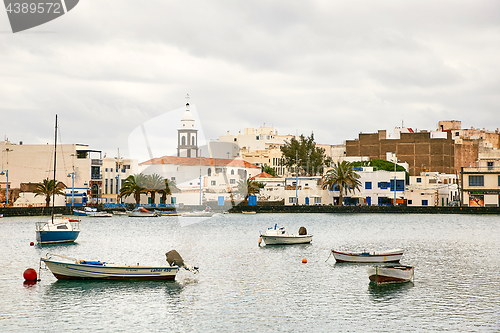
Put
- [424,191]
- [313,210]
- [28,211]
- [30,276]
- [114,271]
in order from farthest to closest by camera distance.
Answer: [424,191]
[313,210]
[28,211]
[30,276]
[114,271]

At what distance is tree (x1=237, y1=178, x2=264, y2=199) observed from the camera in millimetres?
131500

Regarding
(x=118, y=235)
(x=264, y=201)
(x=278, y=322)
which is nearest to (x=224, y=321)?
(x=278, y=322)

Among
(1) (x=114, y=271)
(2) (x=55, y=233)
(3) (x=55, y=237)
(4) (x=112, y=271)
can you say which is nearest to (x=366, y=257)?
(1) (x=114, y=271)

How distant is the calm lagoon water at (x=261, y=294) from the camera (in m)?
29.1

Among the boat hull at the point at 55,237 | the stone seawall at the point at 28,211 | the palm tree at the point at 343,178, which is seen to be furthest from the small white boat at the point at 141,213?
the boat hull at the point at 55,237

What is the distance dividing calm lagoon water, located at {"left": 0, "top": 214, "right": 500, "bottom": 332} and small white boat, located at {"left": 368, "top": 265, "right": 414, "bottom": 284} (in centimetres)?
70

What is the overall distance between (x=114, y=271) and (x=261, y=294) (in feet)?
32.2

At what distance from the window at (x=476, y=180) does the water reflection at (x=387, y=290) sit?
3326 inches

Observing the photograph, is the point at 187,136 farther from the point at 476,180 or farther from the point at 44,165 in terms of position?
the point at 44,165

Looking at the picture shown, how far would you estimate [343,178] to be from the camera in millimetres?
125000

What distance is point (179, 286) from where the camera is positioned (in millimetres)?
38281

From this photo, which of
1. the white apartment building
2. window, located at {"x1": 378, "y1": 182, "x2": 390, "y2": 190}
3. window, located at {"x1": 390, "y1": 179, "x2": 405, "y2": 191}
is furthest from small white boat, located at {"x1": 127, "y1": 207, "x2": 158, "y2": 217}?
the white apartment building

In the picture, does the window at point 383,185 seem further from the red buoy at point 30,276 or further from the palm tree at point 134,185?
the red buoy at point 30,276

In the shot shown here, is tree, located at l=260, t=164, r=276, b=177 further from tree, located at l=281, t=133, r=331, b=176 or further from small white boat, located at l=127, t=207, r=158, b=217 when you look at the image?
small white boat, located at l=127, t=207, r=158, b=217
